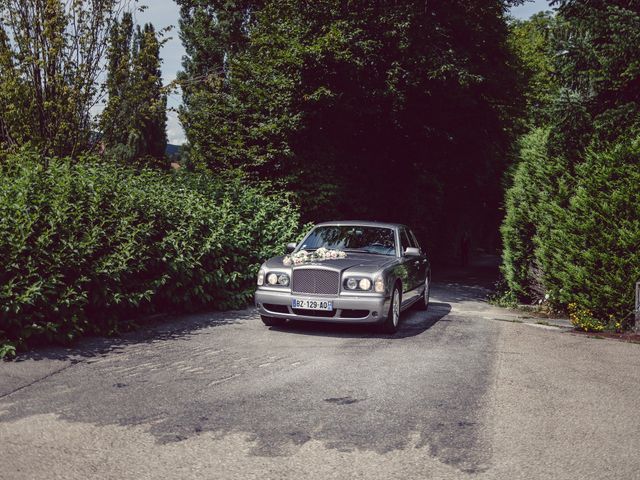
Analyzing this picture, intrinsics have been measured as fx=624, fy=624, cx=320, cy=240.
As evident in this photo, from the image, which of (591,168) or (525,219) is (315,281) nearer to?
(591,168)

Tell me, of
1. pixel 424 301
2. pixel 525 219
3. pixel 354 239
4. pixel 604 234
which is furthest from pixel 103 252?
pixel 525 219

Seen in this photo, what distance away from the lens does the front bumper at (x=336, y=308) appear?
8.45 m

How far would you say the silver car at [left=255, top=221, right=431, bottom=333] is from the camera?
8523 mm

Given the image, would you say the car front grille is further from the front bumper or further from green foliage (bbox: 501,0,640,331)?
green foliage (bbox: 501,0,640,331)

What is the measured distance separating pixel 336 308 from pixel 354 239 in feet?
6.62

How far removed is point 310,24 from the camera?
53.9 ft

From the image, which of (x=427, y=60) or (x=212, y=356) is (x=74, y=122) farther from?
(x=427, y=60)

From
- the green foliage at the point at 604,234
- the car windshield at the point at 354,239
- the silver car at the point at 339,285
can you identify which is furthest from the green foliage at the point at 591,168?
the car windshield at the point at 354,239

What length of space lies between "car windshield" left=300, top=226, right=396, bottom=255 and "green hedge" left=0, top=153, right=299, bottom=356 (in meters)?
1.65

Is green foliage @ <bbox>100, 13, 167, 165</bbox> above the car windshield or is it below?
above

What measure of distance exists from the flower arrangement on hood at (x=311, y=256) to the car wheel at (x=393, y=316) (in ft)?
3.30

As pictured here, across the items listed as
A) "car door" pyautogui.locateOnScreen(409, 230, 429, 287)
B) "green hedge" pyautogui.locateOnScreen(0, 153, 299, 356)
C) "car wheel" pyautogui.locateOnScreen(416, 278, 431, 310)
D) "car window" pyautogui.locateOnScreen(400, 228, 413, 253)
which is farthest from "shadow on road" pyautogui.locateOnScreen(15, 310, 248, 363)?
"car wheel" pyautogui.locateOnScreen(416, 278, 431, 310)

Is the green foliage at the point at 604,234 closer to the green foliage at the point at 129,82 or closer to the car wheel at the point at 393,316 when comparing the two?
the car wheel at the point at 393,316

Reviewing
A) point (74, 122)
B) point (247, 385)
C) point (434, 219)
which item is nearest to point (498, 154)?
point (434, 219)
